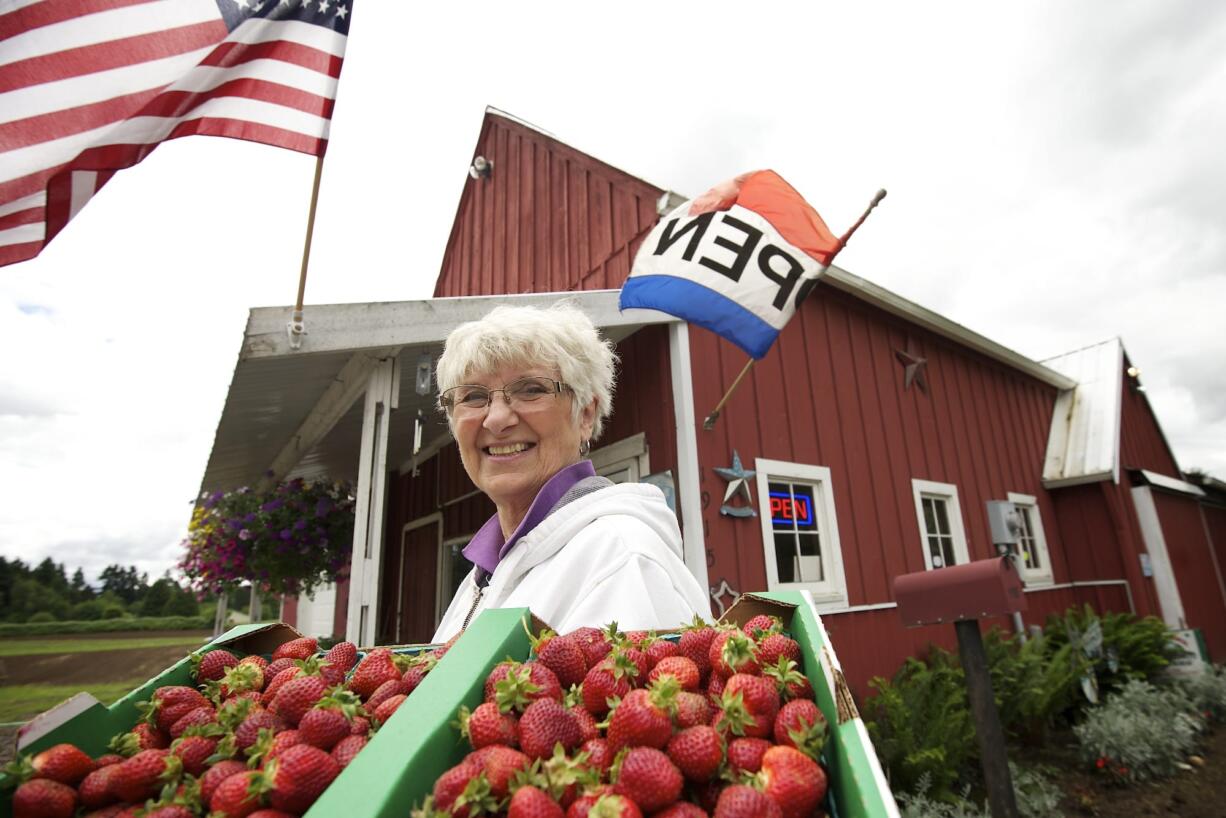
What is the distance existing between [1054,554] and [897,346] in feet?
13.2

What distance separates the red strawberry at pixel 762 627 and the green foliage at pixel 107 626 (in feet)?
89.8

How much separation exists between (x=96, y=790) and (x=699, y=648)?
0.84 m

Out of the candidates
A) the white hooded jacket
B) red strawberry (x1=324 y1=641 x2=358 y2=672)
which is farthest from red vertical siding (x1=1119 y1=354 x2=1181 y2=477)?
red strawberry (x1=324 y1=641 x2=358 y2=672)

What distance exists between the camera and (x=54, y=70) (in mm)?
2486

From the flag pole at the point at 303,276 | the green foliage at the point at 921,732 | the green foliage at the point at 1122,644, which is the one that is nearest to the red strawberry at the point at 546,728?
the flag pole at the point at 303,276

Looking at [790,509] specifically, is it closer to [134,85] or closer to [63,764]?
[63,764]

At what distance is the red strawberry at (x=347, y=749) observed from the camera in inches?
30.8

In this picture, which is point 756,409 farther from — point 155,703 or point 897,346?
point 155,703

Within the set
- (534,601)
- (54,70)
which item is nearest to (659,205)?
(54,70)

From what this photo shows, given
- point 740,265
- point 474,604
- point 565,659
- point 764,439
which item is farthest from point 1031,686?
point 565,659

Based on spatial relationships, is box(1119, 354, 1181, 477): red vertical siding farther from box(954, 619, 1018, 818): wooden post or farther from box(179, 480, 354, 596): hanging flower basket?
box(179, 480, 354, 596): hanging flower basket

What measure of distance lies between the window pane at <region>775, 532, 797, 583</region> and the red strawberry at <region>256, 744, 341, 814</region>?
4.06m

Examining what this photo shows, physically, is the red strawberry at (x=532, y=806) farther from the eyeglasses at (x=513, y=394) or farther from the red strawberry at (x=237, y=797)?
the eyeglasses at (x=513, y=394)

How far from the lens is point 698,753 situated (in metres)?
0.74
